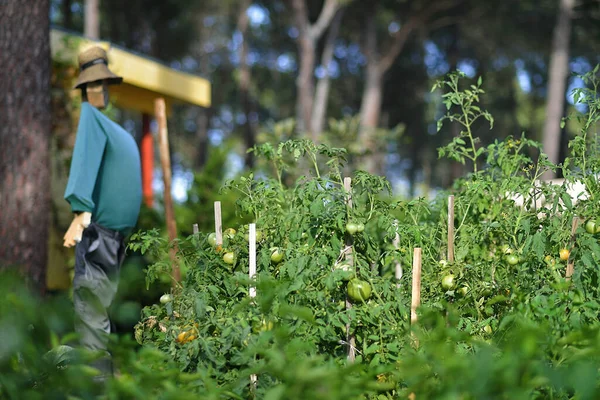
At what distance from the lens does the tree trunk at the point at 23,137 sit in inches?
199

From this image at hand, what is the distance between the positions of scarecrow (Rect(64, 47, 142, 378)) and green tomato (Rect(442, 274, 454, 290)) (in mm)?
1768

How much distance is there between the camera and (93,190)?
4.05 metres

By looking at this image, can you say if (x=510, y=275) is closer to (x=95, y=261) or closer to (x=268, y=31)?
(x=95, y=261)

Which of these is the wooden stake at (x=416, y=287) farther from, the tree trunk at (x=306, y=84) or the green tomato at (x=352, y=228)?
the tree trunk at (x=306, y=84)

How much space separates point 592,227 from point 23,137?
12.8ft

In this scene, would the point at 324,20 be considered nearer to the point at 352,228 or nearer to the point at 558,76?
the point at 558,76

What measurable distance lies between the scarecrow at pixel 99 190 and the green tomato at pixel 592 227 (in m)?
2.38

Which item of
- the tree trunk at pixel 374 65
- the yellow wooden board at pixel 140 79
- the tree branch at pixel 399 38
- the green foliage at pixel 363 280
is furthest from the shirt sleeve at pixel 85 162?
the tree branch at pixel 399 38

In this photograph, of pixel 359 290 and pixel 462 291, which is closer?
pixel 359 290

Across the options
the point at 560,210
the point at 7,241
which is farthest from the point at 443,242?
the point at 7,241

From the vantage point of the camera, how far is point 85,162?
12.9 ft

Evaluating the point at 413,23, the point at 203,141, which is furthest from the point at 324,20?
the point at 203,141

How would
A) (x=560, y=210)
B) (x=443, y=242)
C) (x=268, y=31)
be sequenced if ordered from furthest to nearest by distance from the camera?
(x=268, y=31), (x=443, y=242), (x=560, y=210)

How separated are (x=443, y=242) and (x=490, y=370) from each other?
2218 millimetres
